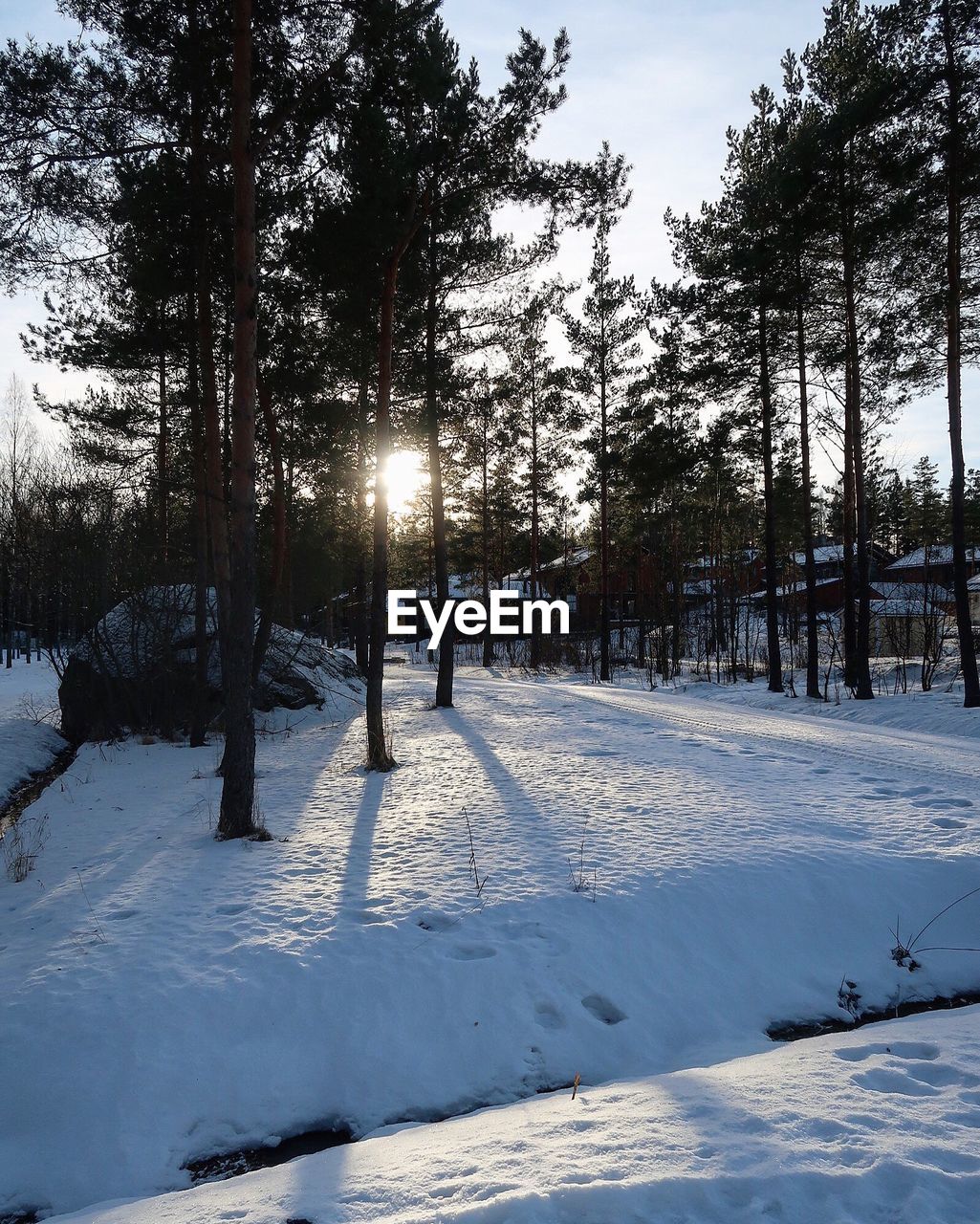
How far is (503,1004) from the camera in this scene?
3766mm

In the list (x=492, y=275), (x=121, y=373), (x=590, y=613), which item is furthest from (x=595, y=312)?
(x=590, y=613)

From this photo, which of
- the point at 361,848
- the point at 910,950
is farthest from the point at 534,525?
the point at 910,950

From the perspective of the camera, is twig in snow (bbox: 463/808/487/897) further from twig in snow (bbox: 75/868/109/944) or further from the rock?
the rock

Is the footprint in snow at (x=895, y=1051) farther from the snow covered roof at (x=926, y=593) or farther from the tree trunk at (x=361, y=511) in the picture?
the snow covered roof at (x=926, y=593)

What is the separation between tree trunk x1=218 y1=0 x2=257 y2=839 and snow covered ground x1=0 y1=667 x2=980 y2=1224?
1.82ft

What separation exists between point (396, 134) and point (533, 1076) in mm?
10061

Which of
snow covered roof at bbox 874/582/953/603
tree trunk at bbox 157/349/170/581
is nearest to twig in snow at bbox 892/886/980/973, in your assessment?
tree trunk at bbox 157/349/170/581

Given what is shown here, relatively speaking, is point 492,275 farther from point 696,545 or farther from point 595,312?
point 696,545

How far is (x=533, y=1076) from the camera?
3398mm

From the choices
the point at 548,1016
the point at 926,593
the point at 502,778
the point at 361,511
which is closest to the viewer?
the point at 548,1016

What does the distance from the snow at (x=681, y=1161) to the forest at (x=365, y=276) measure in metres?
3.95

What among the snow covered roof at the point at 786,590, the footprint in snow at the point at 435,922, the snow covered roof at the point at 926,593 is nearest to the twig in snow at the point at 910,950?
the footprint in snow at the point at 435,922

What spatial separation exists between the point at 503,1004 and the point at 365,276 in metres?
10.1

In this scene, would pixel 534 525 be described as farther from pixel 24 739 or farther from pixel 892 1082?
pixel 892 1082
